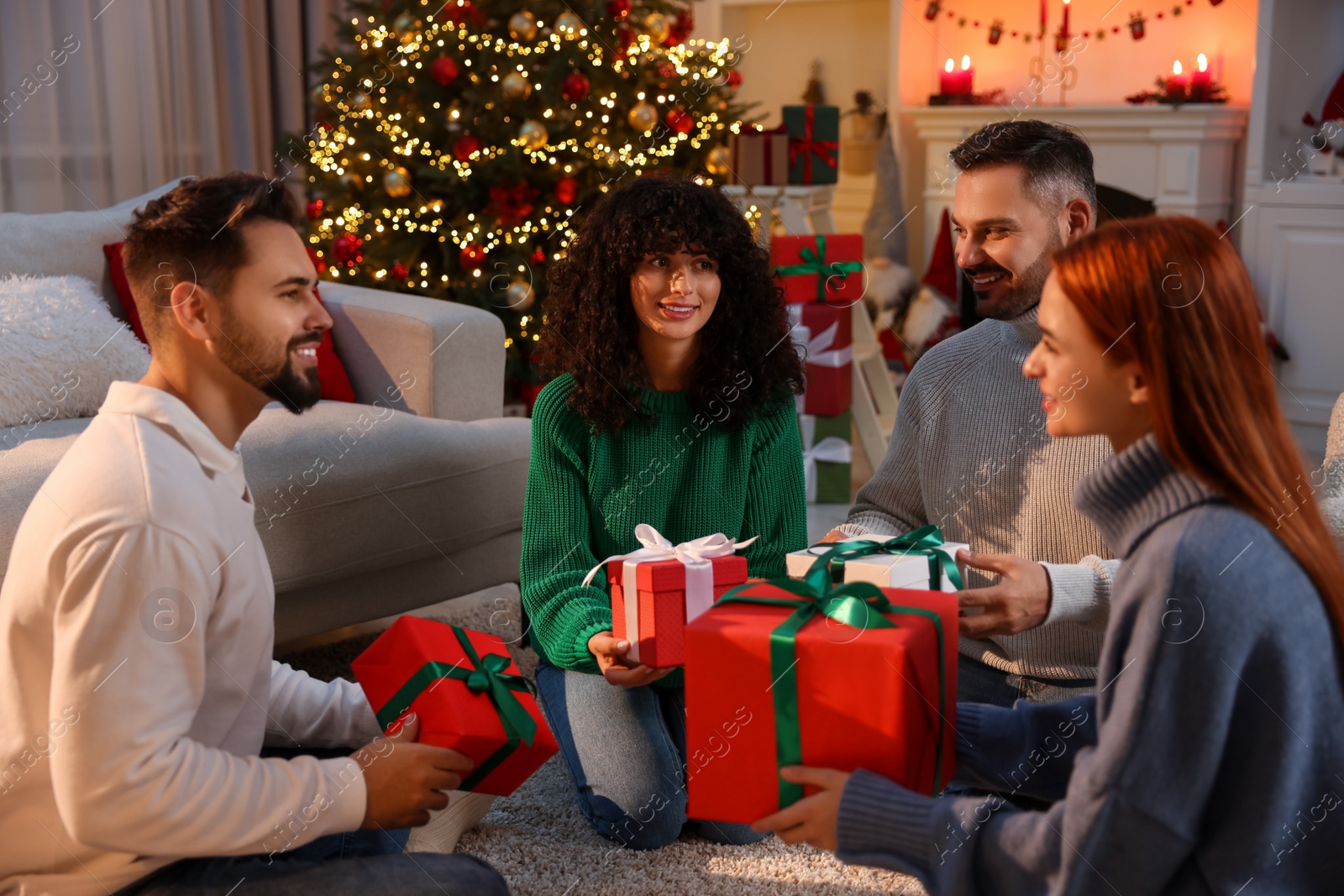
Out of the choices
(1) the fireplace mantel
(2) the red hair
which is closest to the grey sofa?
(2) the red hair

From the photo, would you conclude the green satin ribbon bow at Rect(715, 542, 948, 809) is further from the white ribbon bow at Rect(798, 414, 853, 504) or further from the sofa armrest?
the white ribbon bow at Rect(798, 414, 853, 504)

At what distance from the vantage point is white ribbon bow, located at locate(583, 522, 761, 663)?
1586 mm

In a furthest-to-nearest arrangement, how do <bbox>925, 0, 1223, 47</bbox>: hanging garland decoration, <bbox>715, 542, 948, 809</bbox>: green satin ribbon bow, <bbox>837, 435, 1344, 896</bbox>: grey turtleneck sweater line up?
<bbox>925, 0, 1223, 47</bbox>: hanging garland decoration < <bbox>715, 542, 948, 809</bbox>: green satin ribbon bow < <bbox>837, 435, 1344, 896</bbox>: grey turtleneck sweater

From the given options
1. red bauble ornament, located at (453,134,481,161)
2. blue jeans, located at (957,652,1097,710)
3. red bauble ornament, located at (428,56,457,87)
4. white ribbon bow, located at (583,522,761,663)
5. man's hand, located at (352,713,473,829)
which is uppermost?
red bauble ornament, located at (428,56,457,87)

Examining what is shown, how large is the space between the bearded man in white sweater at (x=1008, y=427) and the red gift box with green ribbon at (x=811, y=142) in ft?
6.66

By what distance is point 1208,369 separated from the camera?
93 cm

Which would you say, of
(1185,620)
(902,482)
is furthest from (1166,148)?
(1185,620)

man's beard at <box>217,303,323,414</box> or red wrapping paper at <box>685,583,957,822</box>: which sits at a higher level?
man's beard at <box>217,303,323,414</box>

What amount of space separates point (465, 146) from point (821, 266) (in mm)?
1031

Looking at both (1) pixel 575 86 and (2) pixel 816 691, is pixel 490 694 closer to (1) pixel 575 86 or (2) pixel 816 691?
(2) pixel 816 691

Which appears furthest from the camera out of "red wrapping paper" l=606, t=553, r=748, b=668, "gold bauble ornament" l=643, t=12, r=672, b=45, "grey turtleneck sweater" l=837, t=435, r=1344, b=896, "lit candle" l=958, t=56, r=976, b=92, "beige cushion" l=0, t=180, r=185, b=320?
"lit candle" l=958, t=56, r=976, b=92

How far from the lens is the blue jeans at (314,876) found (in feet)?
3.86

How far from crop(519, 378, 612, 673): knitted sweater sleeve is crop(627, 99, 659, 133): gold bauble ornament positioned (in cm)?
164

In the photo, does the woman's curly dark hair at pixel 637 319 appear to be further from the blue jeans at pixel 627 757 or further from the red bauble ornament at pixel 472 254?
the red bauble ornament at pixel 472 254
